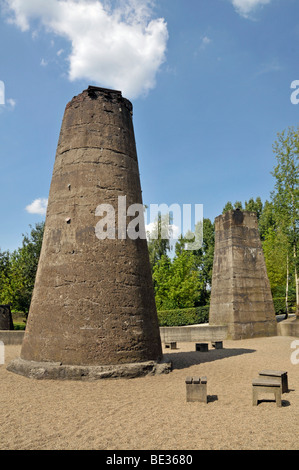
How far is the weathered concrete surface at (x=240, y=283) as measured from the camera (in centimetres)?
1719

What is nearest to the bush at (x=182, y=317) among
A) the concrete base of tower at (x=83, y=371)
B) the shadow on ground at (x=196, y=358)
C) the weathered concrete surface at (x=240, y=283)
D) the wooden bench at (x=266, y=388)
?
the weathered concrete surface at (x=240, y=283)

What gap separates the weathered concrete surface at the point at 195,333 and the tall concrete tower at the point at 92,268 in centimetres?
924

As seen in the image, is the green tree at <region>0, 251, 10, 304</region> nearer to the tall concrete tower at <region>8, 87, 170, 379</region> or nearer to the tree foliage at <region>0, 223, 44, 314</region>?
the tree foliage at <region>0, 223, 44, 314</region>

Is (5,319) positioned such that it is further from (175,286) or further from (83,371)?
(175,286)

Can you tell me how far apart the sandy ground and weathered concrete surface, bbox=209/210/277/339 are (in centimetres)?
898

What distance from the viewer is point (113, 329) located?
7.70 metres

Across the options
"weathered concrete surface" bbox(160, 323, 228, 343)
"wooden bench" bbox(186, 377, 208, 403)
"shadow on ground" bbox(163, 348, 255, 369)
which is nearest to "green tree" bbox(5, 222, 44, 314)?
"weathered concrete surface" bbox(160, 323, 228, 343)

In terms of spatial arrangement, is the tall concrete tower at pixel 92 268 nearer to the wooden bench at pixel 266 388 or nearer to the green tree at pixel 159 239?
the wooden bench at pixel 266 388

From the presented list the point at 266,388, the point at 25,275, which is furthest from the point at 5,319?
the point at 266,388

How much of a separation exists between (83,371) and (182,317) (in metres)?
20.0

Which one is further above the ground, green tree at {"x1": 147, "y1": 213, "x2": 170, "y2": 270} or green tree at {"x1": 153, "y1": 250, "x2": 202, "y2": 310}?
green tree at {"x1": 147, "y1": 213, "x2": 170, "y2": 270}

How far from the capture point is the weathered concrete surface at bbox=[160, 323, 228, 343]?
17.2 m

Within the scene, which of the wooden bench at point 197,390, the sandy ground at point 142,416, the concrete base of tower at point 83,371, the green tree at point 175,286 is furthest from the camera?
the green tree at point 175,286
